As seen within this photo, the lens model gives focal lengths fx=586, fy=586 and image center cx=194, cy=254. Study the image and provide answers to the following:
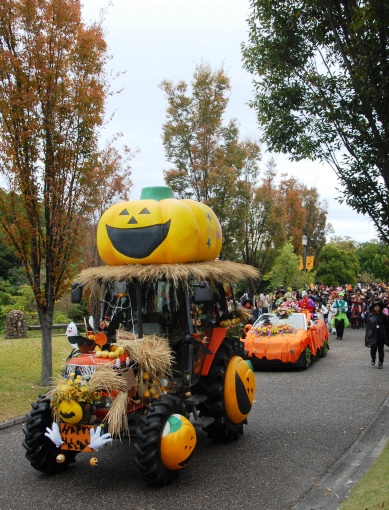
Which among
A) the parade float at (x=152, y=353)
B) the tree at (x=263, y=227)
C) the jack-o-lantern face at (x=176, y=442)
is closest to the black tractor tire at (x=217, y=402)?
the parade float at (x=152, y=353)

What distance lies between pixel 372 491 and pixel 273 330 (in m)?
9.64

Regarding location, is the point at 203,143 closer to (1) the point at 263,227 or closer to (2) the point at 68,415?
(1) the point at 263,227

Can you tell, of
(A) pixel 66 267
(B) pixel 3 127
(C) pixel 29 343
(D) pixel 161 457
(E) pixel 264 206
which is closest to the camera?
(D) pixel 161 457

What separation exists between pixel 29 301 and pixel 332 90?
21.2m

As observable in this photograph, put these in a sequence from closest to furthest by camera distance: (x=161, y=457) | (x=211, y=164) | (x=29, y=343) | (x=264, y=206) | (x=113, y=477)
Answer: (x=161, y=457) < (x=113, y=477) < (x=29, y=343) < (x=211, y=164) < (x=264, y=206)

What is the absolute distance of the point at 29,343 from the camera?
733 inches

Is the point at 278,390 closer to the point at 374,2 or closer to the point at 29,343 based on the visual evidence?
the point at 374,2

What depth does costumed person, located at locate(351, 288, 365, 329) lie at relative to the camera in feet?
93.3

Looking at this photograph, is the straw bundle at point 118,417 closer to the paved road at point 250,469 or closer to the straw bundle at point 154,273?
the paved road at point 250,469

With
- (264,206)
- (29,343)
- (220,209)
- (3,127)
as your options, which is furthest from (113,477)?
(264,206)

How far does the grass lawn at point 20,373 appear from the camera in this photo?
1023cm

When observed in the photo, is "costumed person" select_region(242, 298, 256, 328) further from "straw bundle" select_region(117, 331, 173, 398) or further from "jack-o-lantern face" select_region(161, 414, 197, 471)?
"jack-o-lantern face" select_region(161, 414, 197, 471)

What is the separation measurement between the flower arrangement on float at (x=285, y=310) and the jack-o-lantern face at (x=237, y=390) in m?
7.90

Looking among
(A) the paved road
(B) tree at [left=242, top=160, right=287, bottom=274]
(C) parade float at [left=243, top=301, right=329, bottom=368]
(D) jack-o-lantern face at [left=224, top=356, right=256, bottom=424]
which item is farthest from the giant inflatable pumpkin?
(B) tree at [left=242, top=160, right=287, bottom=274]
